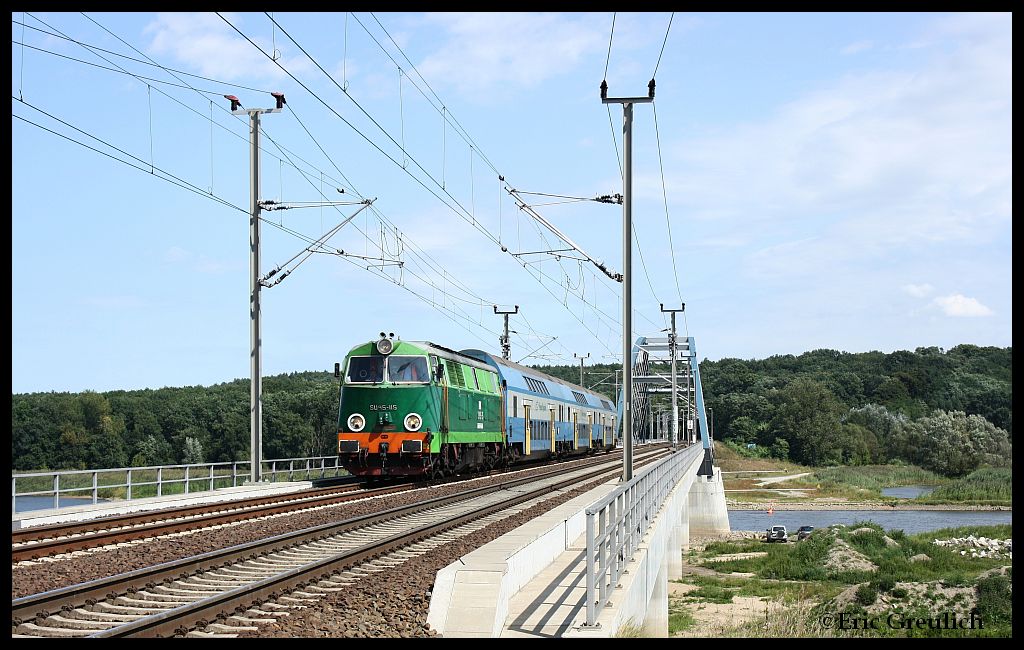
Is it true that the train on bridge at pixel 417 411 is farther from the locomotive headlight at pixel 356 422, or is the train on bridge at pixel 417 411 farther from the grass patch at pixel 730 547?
the grass patch at pixel 730 547

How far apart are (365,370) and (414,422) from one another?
222 cm

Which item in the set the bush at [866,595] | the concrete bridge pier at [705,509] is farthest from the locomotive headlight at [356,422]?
the concrete bridge pier at [705,509]

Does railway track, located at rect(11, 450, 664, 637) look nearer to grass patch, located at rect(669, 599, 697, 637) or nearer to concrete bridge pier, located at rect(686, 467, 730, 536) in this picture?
A: grass patch, located at rect(669, 599, 697, 637)

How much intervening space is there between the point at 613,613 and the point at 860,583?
127 feet

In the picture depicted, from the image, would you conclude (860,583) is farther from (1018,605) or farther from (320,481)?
(1018,605)

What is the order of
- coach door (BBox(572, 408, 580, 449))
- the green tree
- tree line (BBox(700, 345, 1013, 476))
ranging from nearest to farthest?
1. coach door (BBox(572, 408, 580, 449))
2. tree line (BBox(700, 345, 1013, 476))
3. the green tree

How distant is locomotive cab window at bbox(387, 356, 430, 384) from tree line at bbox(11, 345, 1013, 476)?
32.8 feet

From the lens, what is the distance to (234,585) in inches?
475

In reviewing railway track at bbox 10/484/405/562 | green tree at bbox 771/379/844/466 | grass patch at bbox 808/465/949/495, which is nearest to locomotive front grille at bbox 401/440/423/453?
railway track at bbox 10/484/405/562

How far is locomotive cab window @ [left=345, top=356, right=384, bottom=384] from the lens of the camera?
29875mm

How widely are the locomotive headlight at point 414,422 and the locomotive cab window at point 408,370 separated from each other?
0.98 meters

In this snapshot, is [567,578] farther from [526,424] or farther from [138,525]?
[526,424]
